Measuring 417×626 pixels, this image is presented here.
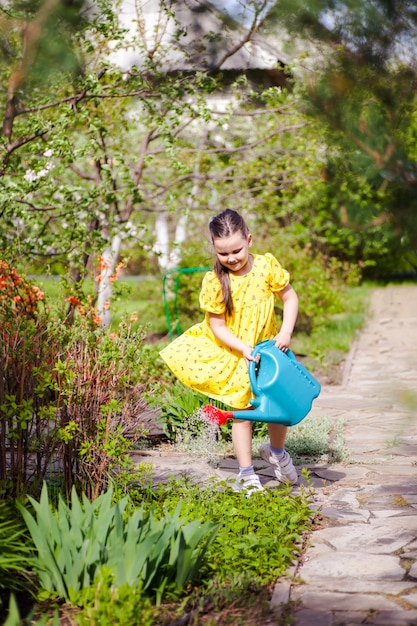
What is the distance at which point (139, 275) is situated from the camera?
60.0 ft

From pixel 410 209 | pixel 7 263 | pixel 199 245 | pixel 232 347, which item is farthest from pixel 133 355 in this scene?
pixel 199 245

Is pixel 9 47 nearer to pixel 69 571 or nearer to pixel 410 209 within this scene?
pixel 410 209

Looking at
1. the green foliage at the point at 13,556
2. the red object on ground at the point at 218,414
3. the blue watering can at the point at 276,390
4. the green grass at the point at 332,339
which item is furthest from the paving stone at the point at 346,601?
the green grass at the point at 332,339

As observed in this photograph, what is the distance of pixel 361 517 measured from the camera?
4246 millimetres

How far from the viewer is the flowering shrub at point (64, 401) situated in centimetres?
395

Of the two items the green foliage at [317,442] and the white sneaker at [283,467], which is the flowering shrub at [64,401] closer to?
the white sneaker at [283,467]

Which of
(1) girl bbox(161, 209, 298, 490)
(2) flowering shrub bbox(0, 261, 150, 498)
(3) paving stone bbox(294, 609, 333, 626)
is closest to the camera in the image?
(3) paving stone bbox(294, 609, 333, 626)

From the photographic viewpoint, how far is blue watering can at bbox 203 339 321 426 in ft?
14.4

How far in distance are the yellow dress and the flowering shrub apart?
447 mm

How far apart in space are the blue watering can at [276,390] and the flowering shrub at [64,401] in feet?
1.99

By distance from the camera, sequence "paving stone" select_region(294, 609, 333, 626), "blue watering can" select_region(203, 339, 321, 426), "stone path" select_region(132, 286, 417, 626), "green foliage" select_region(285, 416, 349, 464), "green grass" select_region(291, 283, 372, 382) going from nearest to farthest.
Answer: "paving stone" select_region(294, 609, 333, 626) → "stone path" select_region(132, 286, 417, 626) → "blue watering can" select_region(203, 339, 321, 426) → "green foliage" select_region(285, 416, 349, 464) → "green grass" select_region(291, 283, 372, 382)

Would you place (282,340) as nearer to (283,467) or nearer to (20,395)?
(283,467)

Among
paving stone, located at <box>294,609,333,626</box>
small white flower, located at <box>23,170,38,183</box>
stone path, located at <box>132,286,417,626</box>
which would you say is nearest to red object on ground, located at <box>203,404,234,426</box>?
stone path, located at <box>132,286,417,626</box>

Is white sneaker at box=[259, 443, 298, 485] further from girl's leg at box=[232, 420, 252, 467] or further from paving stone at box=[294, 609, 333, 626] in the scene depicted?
paving stone at box=[294, 609, 333, 626]
